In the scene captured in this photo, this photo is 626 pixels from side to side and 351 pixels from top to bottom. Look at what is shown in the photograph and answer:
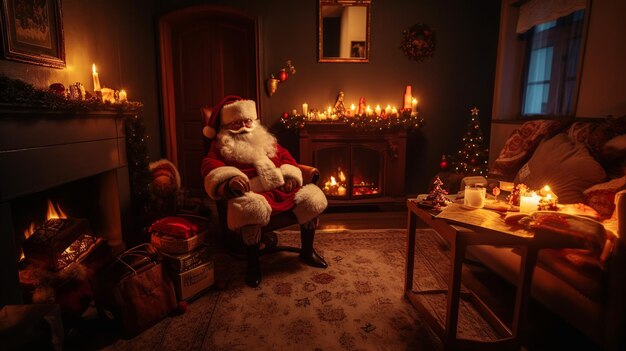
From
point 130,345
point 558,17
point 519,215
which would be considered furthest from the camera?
point 558,17

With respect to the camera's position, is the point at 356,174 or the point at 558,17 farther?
the point at 356,174

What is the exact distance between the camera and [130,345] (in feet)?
5.94

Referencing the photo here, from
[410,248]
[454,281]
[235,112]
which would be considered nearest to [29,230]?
[235,112]

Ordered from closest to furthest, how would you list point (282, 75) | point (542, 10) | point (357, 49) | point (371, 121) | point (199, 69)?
1. point (542, 10)
2. point (371, 121)
3. point (282, 75)
4. point (357, 49)
5. point (199, 69)

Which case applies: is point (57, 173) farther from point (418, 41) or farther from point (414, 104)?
point (418, 41)

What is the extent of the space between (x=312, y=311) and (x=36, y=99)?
6.04 ft

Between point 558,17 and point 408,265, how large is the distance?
3.00 metres

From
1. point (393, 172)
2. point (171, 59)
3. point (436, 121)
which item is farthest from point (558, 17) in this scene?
→ point (171, 59)

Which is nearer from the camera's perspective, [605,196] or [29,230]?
[605,196]

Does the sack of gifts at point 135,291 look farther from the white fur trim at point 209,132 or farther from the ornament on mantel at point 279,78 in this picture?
the ornament on mantel at point 279,78

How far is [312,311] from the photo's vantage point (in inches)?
83.0

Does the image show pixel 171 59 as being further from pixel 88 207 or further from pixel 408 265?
pixel 408 265

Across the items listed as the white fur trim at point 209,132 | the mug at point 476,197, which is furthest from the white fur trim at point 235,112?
the mug at point 476,197

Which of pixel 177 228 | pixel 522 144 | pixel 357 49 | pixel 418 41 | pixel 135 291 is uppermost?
pixel 418 41
